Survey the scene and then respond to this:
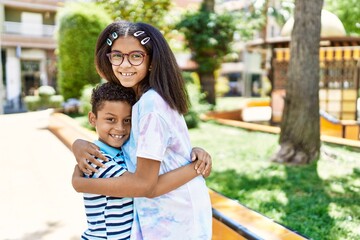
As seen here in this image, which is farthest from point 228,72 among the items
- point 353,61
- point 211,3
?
point 353,61

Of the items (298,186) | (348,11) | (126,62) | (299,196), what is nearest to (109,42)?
(126,62)

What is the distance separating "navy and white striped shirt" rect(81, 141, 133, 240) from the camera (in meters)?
1.65

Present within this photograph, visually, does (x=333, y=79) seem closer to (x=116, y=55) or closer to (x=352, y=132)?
(x=352, y=132)

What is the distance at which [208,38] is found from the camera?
1572cm

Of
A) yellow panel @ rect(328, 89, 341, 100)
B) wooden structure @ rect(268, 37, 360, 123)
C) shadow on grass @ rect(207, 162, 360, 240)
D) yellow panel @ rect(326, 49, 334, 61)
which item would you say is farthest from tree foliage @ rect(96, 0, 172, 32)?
shadow on grass @ rect(207, 162, 360, 240)

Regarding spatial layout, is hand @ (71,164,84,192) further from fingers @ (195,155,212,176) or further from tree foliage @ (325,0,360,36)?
tree foliage @ (325,0,360,36)

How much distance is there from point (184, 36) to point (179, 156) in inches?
584

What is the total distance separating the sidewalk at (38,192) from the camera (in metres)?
3.82

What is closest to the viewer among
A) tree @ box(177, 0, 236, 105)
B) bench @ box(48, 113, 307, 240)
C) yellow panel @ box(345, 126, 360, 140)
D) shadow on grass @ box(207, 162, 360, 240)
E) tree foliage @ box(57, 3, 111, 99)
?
bench @ box(48, 113, 307, 240)

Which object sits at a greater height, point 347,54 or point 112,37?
point 347,54

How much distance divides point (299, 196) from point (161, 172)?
135 inches

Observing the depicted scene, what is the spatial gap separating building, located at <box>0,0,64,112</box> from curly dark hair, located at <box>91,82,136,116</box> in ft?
90.7

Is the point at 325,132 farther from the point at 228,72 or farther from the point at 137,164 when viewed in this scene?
the point at 228,72

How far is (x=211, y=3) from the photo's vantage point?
54.9 feet
